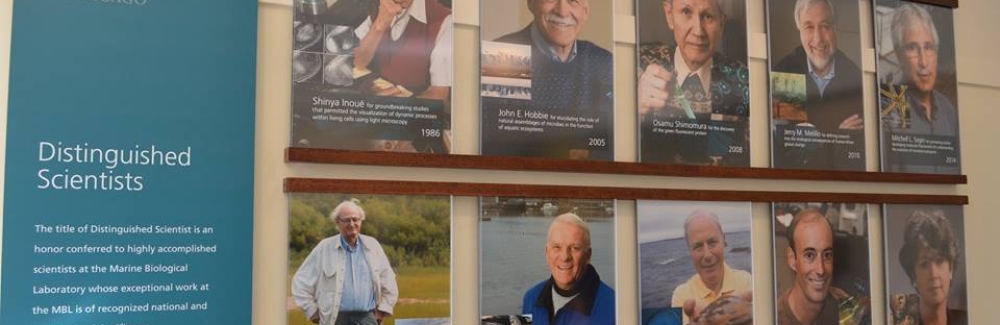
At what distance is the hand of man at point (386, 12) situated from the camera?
3246mm

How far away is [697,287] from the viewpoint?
3.67 metres

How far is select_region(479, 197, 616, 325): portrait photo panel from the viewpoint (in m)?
3.33

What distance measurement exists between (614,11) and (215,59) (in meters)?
1.64

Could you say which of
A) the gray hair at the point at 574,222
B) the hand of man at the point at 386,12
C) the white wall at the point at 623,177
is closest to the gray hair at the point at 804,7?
the white wall at the point at 623,177

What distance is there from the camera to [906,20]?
425cm

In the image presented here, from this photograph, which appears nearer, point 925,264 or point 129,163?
point 129,163

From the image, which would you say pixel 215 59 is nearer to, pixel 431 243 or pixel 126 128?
pixel 126 128

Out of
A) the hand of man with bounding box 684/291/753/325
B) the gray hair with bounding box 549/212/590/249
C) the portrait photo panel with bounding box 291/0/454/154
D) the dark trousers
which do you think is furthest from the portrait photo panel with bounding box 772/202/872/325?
the dark trousers

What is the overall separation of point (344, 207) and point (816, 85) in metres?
2.28

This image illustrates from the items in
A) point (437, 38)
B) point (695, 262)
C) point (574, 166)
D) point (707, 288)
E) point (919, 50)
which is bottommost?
point (707, 288)

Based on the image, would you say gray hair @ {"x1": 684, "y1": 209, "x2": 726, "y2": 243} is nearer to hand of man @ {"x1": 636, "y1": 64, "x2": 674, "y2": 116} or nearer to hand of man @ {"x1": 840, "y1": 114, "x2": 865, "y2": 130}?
hand of man @ {"x1": 636, "y1": 64, "x2": 674, "y2": 116}

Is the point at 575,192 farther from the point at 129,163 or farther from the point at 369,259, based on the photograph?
the point at 129,163

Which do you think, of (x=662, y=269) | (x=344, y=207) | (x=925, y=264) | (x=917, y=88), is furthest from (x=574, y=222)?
(x=917, y=88)

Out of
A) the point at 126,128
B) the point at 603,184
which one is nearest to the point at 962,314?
the point at 603,184
